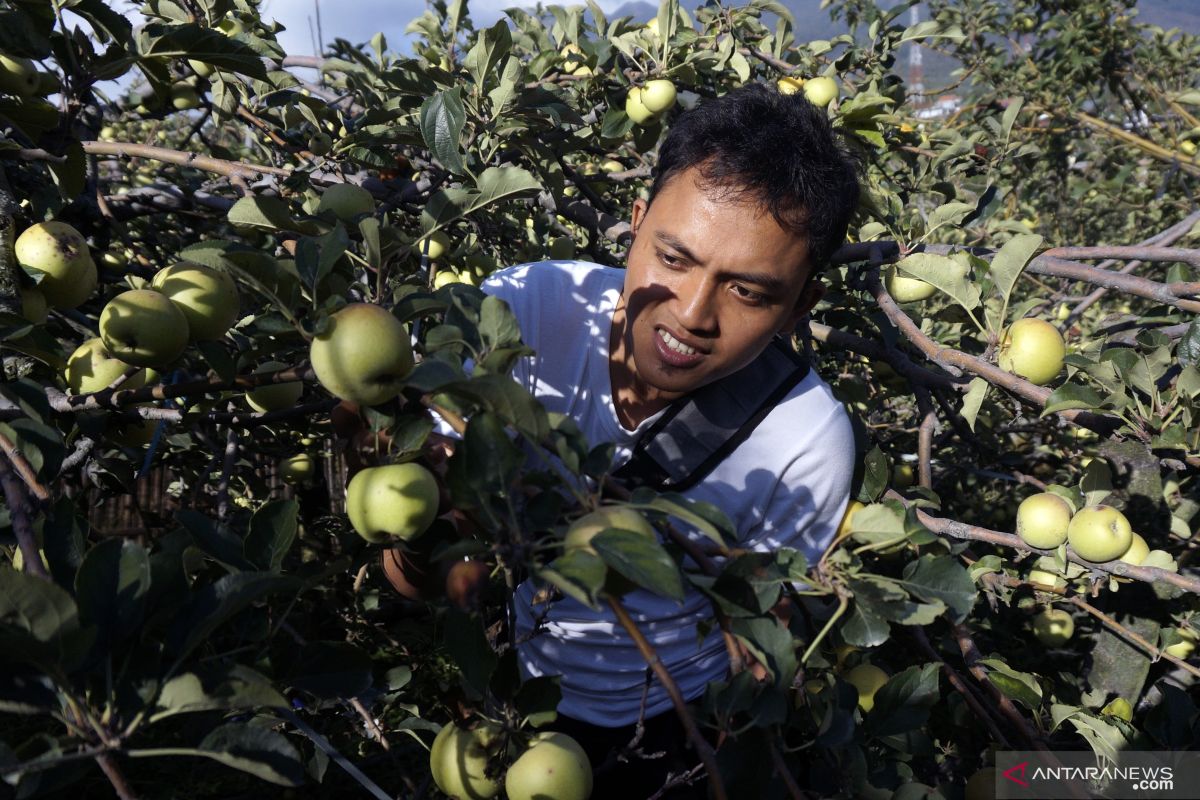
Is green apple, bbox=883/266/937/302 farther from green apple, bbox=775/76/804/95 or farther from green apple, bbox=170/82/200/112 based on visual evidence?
green apple, bbox=170/82/200/112

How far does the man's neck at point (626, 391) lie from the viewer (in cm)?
137

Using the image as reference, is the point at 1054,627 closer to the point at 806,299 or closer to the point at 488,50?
the point at 806,299

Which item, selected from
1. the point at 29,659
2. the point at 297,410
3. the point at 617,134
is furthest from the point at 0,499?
the point at 617,134

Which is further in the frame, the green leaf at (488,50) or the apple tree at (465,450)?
the green leaf at (488,50)

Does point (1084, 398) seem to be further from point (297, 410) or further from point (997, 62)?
point (997, 62)

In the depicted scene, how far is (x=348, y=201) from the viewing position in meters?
1.19

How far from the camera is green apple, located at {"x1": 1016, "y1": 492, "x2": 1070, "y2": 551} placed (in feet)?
4.58

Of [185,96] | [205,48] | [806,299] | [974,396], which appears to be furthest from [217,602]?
[185,96]

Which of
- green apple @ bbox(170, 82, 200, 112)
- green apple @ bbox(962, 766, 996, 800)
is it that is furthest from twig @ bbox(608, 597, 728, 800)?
green apple @ bbox(170, 82, 200, 112)

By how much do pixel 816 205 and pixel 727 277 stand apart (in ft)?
0.60

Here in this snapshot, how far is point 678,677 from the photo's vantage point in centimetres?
150

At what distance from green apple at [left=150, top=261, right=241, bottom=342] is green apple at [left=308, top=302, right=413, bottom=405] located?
11.0 inches

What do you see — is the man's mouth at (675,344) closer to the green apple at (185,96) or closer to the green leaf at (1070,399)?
the green leaf at (1070,399)
